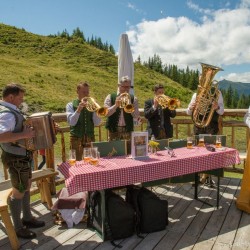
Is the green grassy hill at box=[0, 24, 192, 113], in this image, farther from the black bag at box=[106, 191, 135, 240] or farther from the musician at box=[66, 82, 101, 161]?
the black bag at box=[106, 191, 135, 240]

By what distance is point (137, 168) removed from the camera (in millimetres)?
3473

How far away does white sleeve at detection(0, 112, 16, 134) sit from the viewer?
3002 mm

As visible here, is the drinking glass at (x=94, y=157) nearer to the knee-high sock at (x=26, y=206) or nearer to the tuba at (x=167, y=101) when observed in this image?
the knee-high sock at (x=26, y=206)

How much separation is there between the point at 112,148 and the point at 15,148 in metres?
1.24

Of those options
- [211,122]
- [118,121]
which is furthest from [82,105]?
[211,122]

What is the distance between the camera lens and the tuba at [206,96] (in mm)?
4859

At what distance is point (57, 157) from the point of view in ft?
45.7

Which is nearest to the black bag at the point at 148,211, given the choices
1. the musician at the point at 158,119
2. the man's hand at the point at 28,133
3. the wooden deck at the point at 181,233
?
the wooden deck at the point at 181,233

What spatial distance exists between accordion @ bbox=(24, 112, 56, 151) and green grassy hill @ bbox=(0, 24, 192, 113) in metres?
35.3

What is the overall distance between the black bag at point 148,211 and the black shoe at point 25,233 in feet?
3.99

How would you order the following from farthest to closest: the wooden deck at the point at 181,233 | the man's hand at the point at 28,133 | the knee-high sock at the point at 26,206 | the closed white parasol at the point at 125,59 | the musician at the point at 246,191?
the closed white parasol at the point at 125,59, the musician at the point at 246,191, the knee-high sock at the point at 26,206, the wooden deck at the point at 181,233, the man's hand at the point at 28,133

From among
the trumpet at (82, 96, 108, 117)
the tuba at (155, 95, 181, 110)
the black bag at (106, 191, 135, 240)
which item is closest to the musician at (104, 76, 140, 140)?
the tuba at (155, 95, 181, 110)

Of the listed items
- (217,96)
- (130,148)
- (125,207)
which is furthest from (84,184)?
(217,96)

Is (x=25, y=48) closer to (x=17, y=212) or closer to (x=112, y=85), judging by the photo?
(x=112, y=85)
